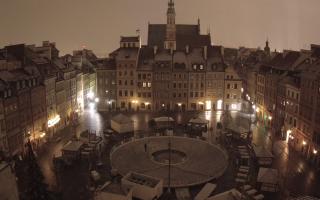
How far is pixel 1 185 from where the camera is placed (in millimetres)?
23094

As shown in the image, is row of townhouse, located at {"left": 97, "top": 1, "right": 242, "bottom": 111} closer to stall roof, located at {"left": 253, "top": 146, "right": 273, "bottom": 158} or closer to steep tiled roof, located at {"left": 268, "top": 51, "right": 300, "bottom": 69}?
steep tiled roof, located at {"left": 268, "top": 51, "right": 300, "bottom": 69}

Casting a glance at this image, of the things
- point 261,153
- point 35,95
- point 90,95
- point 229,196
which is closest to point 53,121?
point 35,95

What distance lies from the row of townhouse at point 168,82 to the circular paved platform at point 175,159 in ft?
90.6

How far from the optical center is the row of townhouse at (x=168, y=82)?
84.6 metres

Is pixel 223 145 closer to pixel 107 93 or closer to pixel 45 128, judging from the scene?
pixel 45 128

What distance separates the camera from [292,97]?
6097 centimetres

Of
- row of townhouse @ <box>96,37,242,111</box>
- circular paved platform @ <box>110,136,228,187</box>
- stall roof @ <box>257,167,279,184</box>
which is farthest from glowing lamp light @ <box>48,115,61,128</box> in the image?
stall roof @ <box>257,167,279,184</box>

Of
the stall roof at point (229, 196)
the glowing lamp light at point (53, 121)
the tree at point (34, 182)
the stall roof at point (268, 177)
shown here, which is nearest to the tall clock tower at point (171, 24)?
the glowing lamp light at point (53, 121)

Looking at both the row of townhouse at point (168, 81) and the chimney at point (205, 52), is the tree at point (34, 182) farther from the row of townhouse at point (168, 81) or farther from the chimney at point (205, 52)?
the chimney at point (205, 52)

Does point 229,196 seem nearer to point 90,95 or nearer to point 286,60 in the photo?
point 286,60

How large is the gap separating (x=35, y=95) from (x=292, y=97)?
4748cm

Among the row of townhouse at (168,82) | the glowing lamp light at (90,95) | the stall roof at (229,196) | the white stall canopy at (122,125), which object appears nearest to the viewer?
the stall roof at (229,196)

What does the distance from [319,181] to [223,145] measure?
15.9 meters

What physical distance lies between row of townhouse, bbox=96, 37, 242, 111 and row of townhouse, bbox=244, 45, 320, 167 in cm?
875
